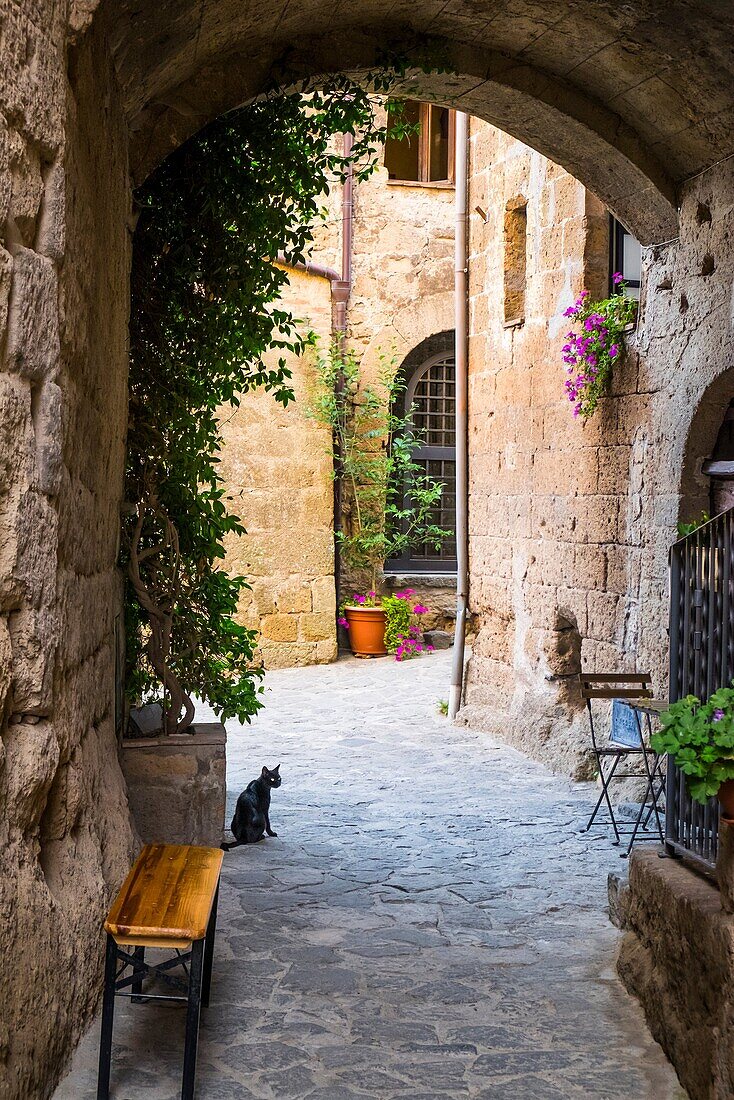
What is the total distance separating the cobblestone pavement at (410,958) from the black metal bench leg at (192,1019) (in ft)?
0.55

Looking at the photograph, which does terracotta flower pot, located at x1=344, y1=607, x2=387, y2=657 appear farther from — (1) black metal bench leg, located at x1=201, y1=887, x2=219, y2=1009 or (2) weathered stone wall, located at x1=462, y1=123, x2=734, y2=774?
(1) black metal bench leg, located at x1=201, y1=887, x2=219, y2=1009

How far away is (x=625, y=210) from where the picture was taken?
6.80 meters

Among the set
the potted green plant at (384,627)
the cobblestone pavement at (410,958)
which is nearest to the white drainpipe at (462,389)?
the cobblestone pavement at (410,958)

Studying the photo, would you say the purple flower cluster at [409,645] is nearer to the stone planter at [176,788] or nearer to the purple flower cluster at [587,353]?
the purple flower cluster at [587,353]

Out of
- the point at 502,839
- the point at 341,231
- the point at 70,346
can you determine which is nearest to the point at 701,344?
the point at 502,839

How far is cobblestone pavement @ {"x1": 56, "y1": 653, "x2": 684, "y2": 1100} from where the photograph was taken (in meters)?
3.39

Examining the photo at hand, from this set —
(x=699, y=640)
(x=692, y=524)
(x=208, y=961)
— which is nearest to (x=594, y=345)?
(x=692, y=524)

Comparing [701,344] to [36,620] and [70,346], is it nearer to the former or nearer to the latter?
[70,346]

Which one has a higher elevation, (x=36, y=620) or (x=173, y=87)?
(x=173, y=87)

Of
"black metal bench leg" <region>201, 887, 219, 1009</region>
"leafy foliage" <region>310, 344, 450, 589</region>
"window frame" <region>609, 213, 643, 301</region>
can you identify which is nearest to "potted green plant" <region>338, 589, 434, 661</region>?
"leafy foliage" <region>310, 344, 450, 589</region>

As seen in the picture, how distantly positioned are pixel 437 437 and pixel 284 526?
251 cm

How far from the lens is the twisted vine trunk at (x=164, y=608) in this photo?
5.37m

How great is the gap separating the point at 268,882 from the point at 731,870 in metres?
2.65

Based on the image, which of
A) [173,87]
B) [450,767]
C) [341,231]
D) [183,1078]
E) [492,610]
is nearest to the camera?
[183,1078]
